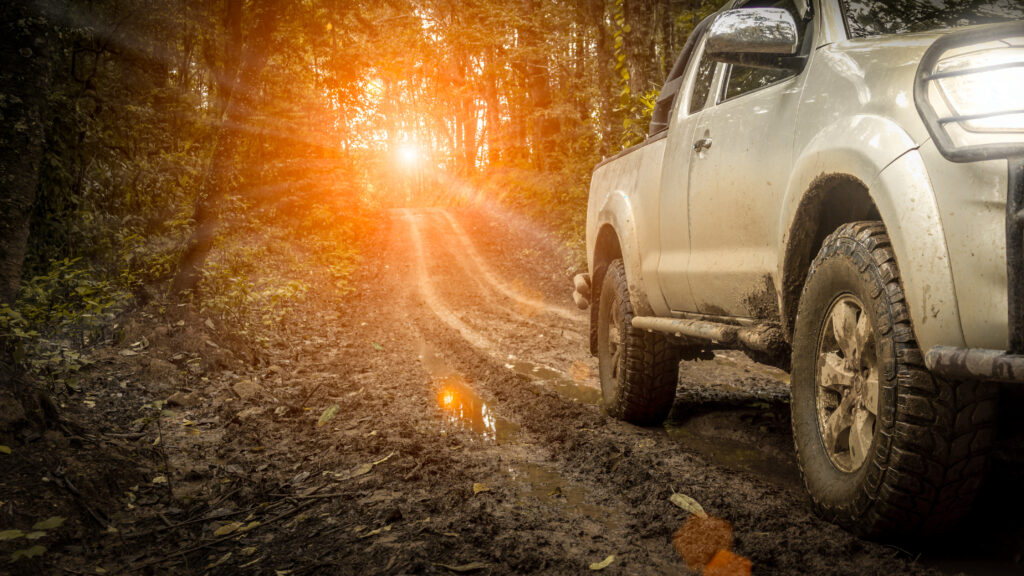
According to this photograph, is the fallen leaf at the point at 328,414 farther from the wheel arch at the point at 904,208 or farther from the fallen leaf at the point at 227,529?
the wheel arch at the point at 904,208

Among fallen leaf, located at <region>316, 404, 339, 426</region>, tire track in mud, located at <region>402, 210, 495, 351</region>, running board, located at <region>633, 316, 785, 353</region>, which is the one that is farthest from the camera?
tire track in mud, located at <region>402, 210, 495, 351</region>

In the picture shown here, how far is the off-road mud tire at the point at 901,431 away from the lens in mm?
1893

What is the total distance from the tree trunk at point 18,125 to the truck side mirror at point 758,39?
379 cm

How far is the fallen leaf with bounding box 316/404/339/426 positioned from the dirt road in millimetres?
22

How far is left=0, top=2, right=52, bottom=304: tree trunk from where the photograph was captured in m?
3.62

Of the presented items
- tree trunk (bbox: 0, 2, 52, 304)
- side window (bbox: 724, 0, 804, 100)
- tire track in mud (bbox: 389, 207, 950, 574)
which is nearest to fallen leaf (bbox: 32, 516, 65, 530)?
tree trunk (bbox: 0, 2, 52, 304)

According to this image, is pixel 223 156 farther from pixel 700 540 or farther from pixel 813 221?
pixel 700 540

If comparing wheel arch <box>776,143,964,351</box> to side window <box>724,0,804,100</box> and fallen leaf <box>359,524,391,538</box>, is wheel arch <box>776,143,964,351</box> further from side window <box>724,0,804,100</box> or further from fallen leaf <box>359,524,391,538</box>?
fallen leaf <box>359,524,391,538</box>

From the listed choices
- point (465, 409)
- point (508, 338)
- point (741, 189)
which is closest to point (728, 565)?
point (741, 189)

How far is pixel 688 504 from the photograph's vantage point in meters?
2.86

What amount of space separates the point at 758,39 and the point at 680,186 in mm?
1081

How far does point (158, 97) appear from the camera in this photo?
36.7 ft

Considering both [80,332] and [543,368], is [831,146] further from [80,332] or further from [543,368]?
[80,332]

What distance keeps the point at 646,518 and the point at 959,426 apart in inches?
50.7
